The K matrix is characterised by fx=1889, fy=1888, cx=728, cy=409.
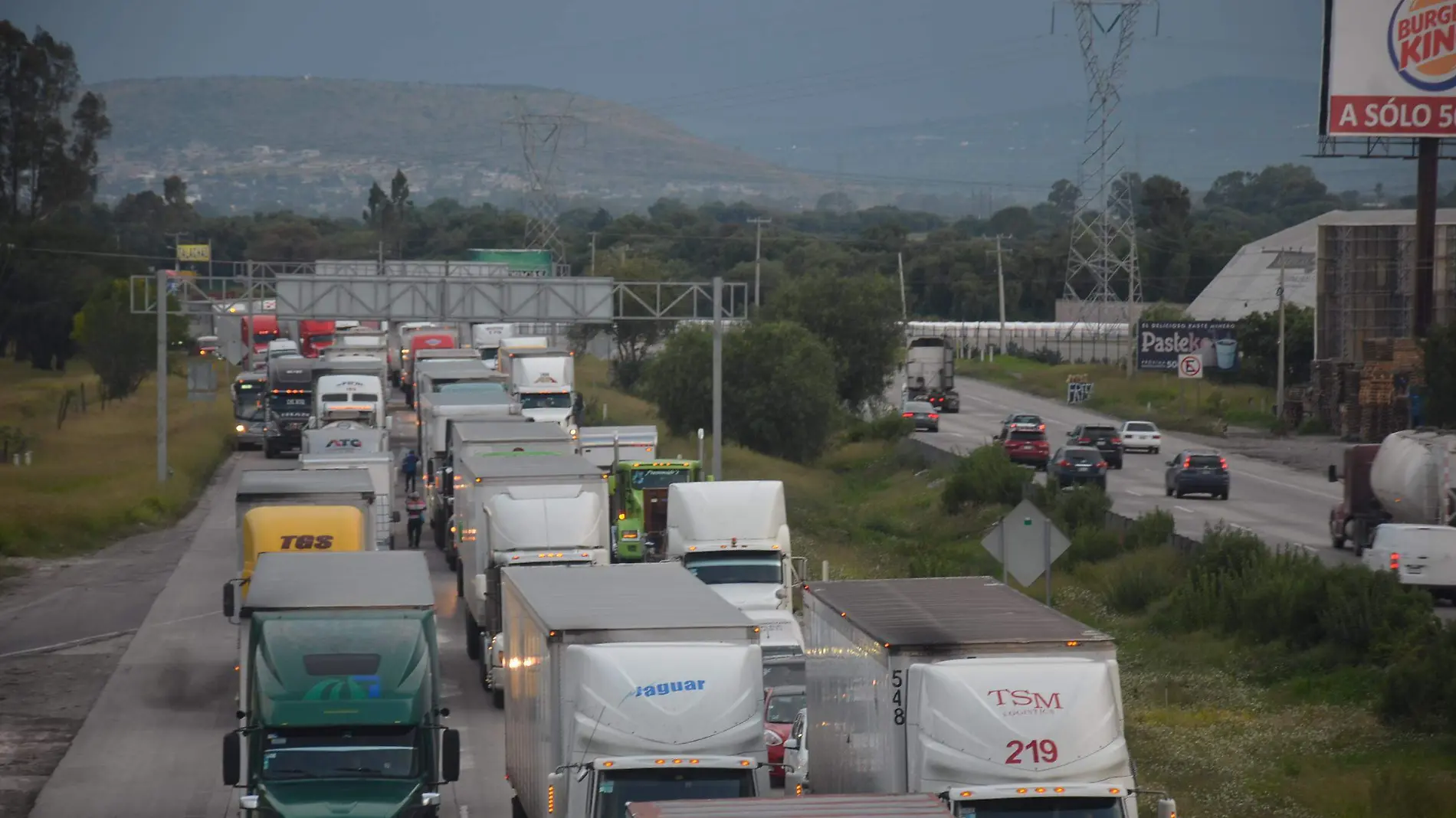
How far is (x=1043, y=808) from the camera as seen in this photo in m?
12.9

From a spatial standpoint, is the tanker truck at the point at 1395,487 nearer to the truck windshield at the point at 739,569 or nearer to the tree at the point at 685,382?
the truck windshield at the point at 739,569

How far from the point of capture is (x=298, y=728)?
627 inches

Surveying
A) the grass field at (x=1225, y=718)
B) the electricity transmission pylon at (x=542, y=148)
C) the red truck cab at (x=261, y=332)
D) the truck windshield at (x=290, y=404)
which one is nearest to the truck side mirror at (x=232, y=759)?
the grass field at (x=1225, y=718)

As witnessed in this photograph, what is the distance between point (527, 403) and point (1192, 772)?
42271 millimetres

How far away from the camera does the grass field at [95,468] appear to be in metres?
43.8

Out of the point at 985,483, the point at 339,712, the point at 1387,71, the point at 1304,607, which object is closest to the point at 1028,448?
the point at 985,483

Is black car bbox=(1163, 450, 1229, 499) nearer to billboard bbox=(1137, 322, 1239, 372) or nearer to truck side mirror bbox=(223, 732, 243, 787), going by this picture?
billboard bbox=(1137, 322, 1239, 372)

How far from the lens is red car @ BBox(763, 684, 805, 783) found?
62.6 ft

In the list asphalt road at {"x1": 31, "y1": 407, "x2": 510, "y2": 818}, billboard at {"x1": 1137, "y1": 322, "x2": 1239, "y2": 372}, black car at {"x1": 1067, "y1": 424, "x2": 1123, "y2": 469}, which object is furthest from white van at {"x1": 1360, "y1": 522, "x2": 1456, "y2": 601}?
billboard at {"x1": 1137, "y1": 322, "x2": 1239, "y2": 372}

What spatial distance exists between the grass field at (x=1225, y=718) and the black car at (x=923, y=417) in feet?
109

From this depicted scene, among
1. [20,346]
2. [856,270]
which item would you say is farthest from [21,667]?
Answer: [856,270]

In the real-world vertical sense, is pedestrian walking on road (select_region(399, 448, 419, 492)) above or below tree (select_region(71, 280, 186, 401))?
below

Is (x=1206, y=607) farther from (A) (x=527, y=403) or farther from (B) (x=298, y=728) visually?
(A) (x=527, y=403)

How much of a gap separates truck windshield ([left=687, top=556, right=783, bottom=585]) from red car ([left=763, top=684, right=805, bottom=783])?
7.05 metres
